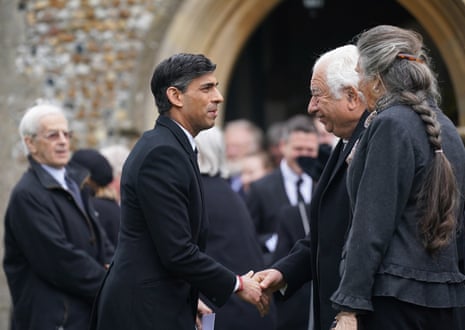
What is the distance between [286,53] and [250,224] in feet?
22.0

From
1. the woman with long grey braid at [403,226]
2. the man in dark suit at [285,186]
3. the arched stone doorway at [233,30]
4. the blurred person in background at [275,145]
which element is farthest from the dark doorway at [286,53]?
the woman with long grey braid at [403,226]

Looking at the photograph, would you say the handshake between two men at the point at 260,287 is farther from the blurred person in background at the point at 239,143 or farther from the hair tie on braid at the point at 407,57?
the blurred person in background at the point at 239,143

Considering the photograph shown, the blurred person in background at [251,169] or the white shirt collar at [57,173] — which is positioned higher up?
the white shirt collar at [57,173]

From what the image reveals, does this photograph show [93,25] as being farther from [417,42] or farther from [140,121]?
[417,42]

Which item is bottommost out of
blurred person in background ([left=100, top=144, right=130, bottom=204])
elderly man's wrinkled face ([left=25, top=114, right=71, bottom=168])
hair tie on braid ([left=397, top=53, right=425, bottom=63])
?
blurred person in background ([left=100, top=144, right=130, bottom=204])

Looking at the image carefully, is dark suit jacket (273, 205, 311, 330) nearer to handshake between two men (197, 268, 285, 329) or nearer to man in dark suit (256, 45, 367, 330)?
handshake between two men (197, 268, 285, 329)

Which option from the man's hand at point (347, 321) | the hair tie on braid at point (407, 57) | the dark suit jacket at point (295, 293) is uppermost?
the hair tie on braid at point (407, 57)

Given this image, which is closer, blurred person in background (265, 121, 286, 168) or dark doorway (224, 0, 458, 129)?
blurred person in background (265, 121, 286, 168)

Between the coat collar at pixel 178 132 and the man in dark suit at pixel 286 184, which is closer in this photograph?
the coat collar at pixel 178 132

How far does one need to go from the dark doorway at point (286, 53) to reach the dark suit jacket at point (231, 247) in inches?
244

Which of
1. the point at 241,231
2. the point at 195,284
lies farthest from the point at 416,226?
the point at 241,231

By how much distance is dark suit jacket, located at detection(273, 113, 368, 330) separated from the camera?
3.63 meters

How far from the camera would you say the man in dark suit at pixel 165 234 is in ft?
12.1

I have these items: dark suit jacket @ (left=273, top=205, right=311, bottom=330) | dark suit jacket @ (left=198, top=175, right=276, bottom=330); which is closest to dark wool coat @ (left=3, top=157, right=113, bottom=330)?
dark suit jacket @ (left=198, top=175, right=276, bottom=330)
